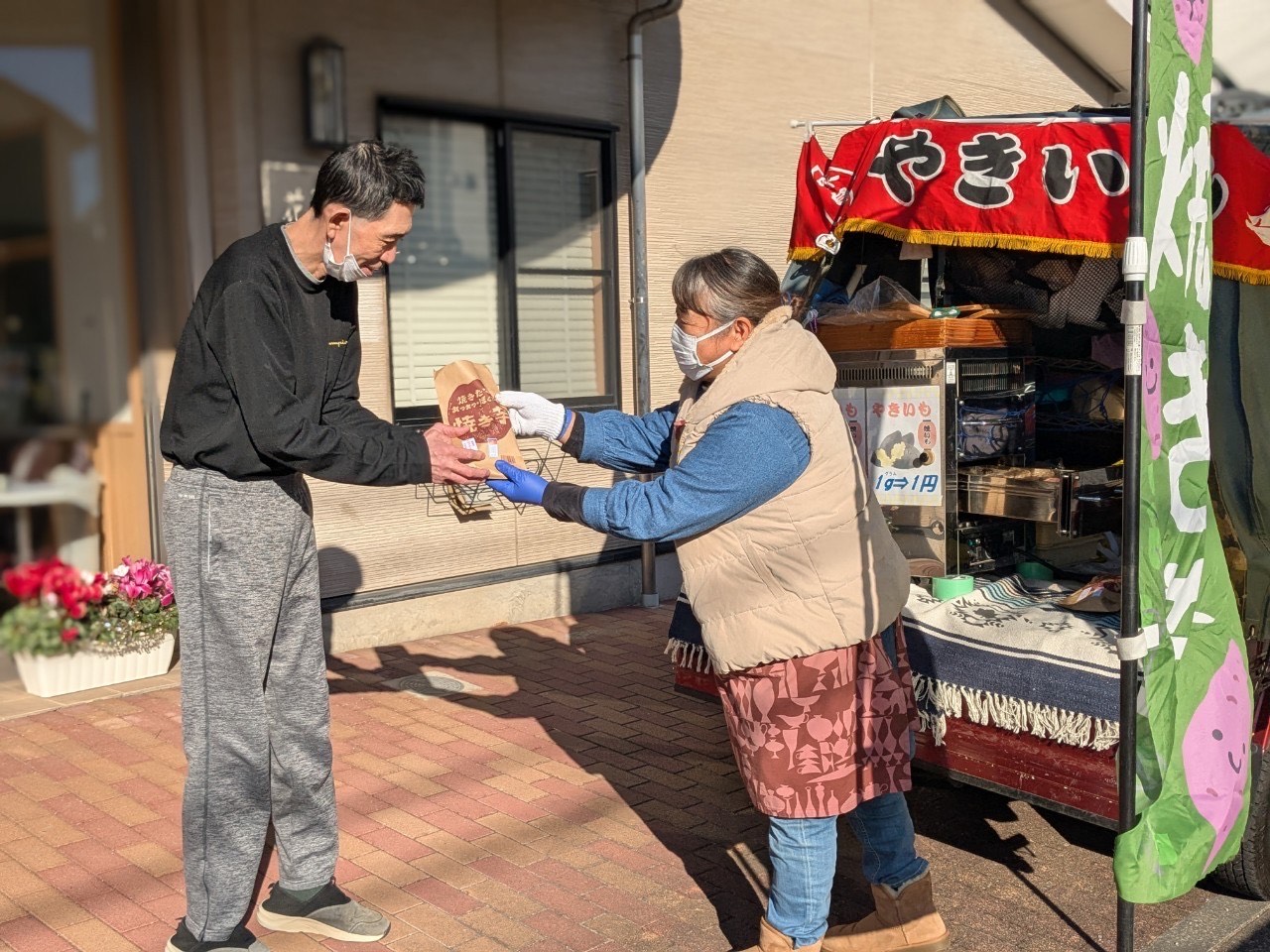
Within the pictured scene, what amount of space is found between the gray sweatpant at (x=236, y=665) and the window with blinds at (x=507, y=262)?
11.8 feet

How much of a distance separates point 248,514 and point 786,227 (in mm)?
6267

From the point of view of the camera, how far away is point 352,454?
3.16 meters

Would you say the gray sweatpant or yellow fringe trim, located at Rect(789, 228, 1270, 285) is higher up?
yellow fringe trim, located at Rect(789, 228, 1270, 285)

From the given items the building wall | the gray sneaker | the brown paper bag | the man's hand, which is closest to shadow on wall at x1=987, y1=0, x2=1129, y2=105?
the building wall

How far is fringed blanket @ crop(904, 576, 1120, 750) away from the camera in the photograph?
3.54 metres

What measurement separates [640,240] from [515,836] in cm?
429

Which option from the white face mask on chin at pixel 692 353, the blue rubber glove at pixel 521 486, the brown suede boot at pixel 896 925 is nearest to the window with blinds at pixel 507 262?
the blue rubber glove at pixel 521 486

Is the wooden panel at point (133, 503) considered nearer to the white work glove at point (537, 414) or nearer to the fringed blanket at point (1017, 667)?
the white work glove at point (537, 414)

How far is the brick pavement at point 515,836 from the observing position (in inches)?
143

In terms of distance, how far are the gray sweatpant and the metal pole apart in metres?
2.07

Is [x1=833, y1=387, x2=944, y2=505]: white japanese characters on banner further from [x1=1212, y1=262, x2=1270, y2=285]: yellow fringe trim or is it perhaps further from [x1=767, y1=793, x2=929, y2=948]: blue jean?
[x1=767, y1=793, x2=929, y2=948]: blue jean

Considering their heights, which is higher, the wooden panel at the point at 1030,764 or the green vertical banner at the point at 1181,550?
the green vertical banner at the point at 1181,550

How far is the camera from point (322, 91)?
6.29m

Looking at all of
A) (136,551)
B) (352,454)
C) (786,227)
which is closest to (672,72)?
(786,227)
